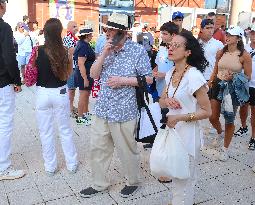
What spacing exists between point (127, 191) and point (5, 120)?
1.57m

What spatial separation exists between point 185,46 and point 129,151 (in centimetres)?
125

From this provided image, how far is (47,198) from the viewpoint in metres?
3.34

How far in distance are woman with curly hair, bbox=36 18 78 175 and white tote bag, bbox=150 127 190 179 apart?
152 centimetres

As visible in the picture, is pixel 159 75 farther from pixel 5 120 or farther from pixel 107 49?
pixel 5 120

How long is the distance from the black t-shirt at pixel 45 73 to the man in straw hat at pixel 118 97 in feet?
2.01

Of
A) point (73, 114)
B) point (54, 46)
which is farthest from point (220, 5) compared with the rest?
point (54, 46)

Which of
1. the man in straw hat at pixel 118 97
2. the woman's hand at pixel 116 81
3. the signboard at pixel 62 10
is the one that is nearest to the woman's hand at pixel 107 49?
the man in straw hat at pixel 118 97

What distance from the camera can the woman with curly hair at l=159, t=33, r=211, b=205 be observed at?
2547 millimetres

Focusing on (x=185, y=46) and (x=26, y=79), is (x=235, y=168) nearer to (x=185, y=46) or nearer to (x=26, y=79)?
(x=185, y=46)

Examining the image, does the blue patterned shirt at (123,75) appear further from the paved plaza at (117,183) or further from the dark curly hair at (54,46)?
the paved plaza at (117,183)

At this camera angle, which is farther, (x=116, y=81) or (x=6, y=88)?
(x=6, y=88)

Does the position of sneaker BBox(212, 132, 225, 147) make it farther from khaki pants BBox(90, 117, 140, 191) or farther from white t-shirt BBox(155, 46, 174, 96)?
khaki pants BBox(90, 117, 140, 191)

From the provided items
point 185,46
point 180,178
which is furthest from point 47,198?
point 185,46

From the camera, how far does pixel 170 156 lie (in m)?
2.48
